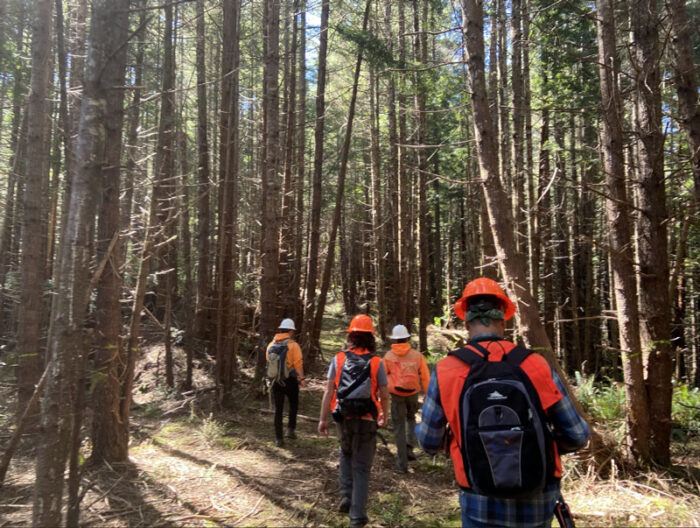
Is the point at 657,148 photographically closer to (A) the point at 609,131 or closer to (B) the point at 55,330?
(A) the point at 609,131

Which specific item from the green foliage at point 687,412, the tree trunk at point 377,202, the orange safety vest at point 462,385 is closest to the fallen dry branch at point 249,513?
the orange safety vest at point 462,385

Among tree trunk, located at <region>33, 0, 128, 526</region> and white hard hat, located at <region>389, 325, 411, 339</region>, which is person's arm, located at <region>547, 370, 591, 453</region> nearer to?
tree trunk, located at <region>33, 0, 128, 526</region>

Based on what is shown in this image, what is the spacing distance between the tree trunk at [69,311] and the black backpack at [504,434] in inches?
112

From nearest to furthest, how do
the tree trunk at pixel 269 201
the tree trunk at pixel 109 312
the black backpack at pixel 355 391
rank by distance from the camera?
1. the black backpack at pixel 355 391
2. the tree trunk at pixel 109 312
3. the tree trunk at pixel 269 201

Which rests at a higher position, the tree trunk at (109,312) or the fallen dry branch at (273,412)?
the tree trunk at (109,312)

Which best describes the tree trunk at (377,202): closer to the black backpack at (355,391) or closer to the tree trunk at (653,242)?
the tree trunk at (653,242)

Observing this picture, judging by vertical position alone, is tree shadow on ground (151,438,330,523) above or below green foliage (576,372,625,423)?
below

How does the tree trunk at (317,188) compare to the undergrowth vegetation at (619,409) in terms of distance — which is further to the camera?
the tree trunk at (317,188)

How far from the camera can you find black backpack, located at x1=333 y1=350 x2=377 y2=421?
172 inches

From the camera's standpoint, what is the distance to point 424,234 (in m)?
14.6

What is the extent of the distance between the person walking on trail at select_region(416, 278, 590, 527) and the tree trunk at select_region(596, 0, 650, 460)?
3468 millimetres

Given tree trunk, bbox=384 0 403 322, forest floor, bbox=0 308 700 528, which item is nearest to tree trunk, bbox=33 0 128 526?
forest floor, bbox=0 308 700 528

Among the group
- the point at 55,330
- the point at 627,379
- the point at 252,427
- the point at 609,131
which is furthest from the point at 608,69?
the point at 252,427

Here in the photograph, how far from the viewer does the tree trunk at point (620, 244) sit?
16.5 feet
